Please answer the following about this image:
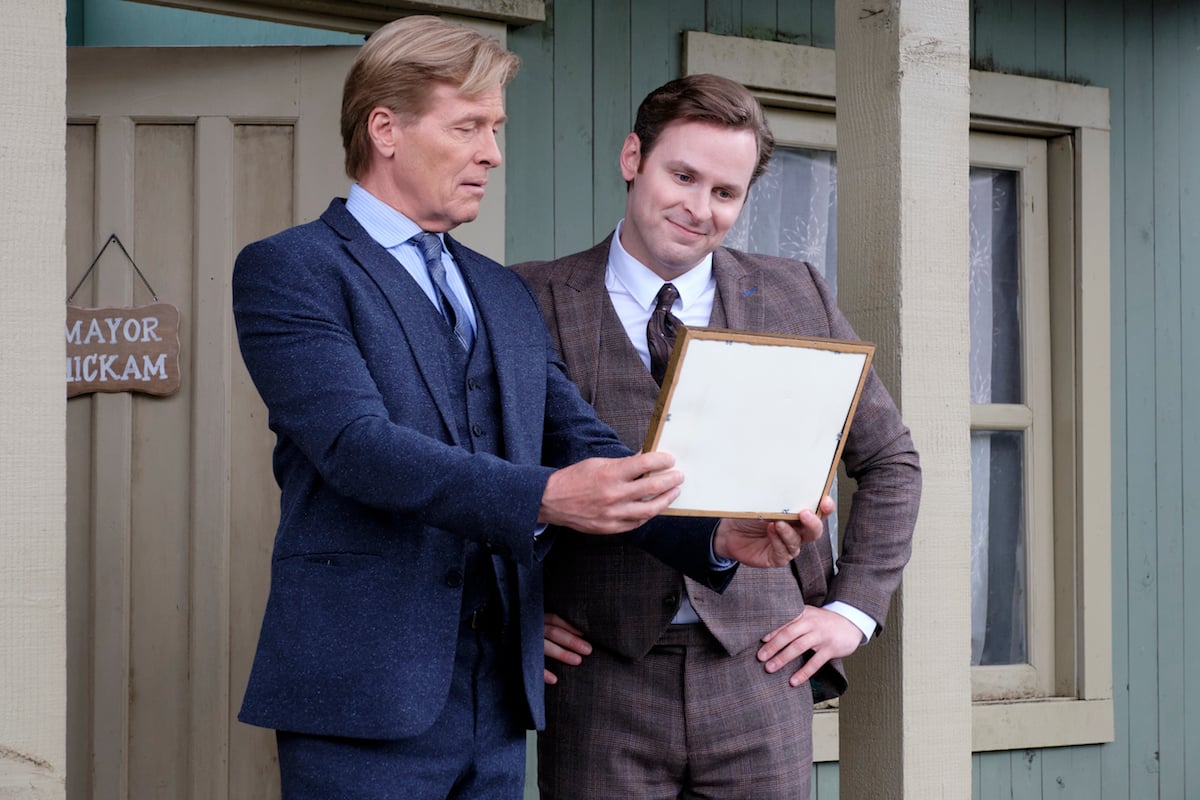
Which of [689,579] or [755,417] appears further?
[689,579]

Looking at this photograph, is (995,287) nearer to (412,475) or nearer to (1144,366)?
(1144,366)

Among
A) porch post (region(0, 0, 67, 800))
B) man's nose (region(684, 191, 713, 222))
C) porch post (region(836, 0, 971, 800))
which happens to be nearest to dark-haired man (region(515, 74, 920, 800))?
man's nose (region(684, 191, 713, 222))

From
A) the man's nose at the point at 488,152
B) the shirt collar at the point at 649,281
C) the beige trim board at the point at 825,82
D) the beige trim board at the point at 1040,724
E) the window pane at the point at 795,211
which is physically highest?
the beige trim board at the point at 825,82

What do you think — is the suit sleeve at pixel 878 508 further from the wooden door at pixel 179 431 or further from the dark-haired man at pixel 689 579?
the wooden door at pixel 179 431

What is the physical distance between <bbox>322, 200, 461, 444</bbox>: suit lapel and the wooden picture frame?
0.28 meters

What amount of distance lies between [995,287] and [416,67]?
8.82 feet

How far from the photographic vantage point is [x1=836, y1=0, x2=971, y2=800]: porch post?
2.17 meters

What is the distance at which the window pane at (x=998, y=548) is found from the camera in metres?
3.93

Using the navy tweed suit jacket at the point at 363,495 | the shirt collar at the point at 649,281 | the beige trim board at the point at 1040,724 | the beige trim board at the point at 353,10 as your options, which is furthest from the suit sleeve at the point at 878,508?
the beige trim board at the point at 1040,724

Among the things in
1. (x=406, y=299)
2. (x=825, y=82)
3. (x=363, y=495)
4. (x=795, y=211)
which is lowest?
(x=363, y=495)

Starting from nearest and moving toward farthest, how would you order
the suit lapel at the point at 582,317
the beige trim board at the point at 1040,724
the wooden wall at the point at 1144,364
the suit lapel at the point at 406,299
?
the suit lapel at the point at 406,299, the suit lapel at the point at 582,317, the beige trim board at the point at 1040,724, the wooden wall at the point at 1144,364

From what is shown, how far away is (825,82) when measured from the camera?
3.56 meters

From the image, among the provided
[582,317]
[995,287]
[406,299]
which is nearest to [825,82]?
[995,287]

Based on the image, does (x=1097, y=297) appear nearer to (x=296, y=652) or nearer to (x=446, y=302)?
(x=446, y=302)
